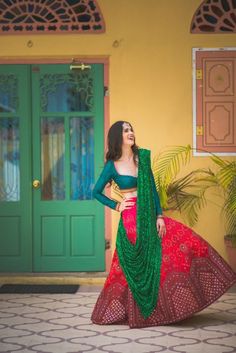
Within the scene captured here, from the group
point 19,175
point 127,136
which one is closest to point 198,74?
point 19,175

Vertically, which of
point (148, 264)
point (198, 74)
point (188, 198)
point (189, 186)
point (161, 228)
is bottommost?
point (148, 264)

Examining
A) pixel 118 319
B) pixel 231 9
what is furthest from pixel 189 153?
pixel 118 319

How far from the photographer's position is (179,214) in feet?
25.6

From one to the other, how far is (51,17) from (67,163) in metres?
1.57

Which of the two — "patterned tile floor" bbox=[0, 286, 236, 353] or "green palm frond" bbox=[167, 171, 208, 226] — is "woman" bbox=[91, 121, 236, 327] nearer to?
"patterned tile floor" bbox=[0, 286, 236, 353]

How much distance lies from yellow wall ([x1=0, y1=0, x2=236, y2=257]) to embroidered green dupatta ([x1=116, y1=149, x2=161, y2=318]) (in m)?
2.18

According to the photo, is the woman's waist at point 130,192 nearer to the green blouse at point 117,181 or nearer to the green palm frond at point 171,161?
the green blouse at point 117,181

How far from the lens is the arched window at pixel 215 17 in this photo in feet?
25.5

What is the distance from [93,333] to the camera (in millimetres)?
Result: 5344

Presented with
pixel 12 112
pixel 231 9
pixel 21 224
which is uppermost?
pixel 231 9

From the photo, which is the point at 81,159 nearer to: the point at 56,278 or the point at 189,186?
the point at 189,186

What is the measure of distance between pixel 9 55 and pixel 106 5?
45.4 inches

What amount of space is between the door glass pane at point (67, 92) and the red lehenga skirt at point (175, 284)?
2.51 meters

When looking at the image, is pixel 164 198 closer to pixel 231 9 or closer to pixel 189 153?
pixel 189 153
